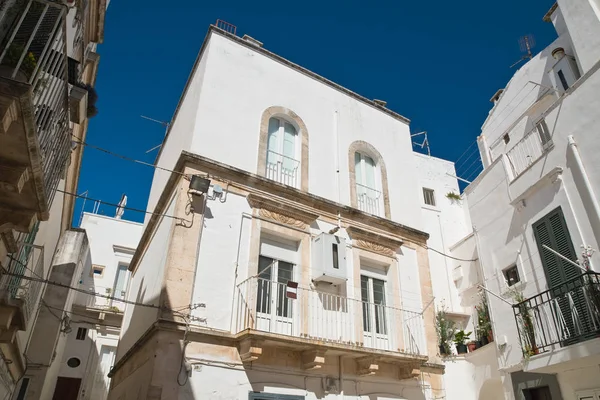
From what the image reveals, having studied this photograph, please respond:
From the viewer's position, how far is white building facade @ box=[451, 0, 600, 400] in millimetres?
9133

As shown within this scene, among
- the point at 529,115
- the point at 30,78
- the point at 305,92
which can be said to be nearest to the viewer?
the point at 30,78

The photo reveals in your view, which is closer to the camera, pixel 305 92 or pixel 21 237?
pixel 21 237

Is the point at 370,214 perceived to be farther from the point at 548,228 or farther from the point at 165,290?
the point at 165,290

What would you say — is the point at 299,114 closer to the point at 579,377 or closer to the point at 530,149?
the point at 530,149

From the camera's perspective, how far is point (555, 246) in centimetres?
1030

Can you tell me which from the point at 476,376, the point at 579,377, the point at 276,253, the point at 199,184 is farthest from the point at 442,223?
the point at 199,184

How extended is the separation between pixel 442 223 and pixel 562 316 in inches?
428

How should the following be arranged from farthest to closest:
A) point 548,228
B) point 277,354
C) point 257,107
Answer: point 257,107, point 548,228, point 277,354

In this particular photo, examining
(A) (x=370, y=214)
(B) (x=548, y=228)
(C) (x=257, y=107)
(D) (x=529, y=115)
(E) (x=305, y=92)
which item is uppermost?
(D) (x=529, y=115)

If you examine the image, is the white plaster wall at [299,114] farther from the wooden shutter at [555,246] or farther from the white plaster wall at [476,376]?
the white plaster wall at [476,376]

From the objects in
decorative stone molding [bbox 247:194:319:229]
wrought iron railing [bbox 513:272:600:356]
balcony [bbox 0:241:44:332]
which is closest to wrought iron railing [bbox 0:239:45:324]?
balcony [bbox 0:241:44:332]

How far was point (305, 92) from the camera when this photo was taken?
13.1 meters

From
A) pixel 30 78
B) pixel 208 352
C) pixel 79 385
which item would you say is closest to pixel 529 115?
pixel 208 352

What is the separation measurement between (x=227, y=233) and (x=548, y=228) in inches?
314
